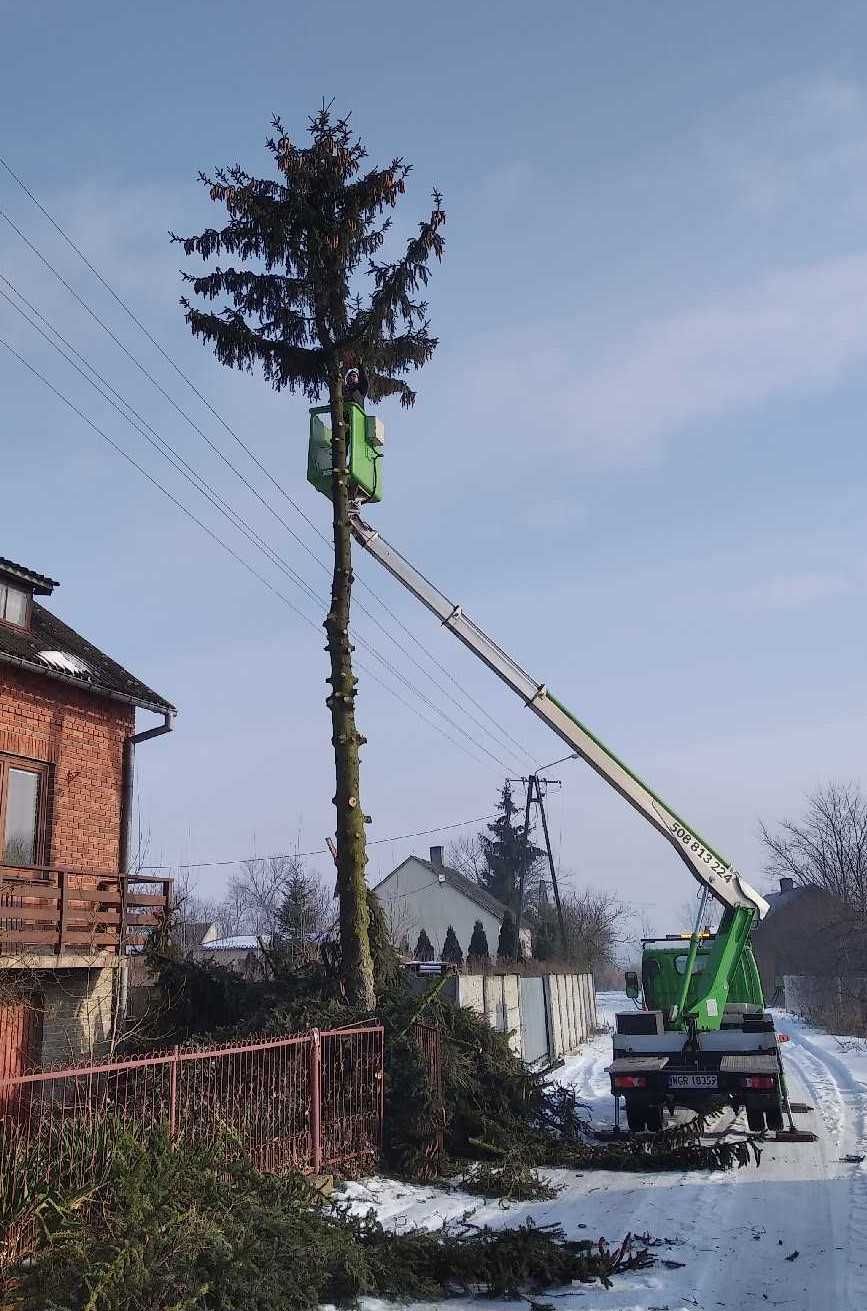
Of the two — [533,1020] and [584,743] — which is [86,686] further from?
[533,1020]

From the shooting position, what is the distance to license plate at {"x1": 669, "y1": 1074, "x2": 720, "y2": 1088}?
12523mm

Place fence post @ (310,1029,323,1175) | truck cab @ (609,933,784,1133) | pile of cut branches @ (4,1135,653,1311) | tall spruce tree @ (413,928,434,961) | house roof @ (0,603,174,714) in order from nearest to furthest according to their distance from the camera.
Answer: pile of cut branches @ (4,1135,653,1311)
fence post @ (310,1029,323,1175)
truck cab @ (609,933,784,1133)
house roof @ (0,603,174,714)
tall spruce tree @ (413,928,434,961)

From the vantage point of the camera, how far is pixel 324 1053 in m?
11.2

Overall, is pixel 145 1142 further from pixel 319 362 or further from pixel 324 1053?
pixel 319 362

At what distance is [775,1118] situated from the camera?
12.8m

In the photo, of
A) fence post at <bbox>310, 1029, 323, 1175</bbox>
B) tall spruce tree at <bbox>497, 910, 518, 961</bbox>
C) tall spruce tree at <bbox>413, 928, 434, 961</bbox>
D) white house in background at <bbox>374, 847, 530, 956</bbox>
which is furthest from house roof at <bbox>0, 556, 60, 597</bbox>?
white house in background at <bbox>374, 847, 530, 956</bbox>

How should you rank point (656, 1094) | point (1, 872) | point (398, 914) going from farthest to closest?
point (398, 914) < point (1, 872) < point (656, 1094)

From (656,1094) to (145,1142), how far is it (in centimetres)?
706

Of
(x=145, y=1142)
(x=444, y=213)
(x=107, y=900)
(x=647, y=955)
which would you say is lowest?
(x=145, y=1142)

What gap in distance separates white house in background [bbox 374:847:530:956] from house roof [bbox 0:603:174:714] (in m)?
38.8

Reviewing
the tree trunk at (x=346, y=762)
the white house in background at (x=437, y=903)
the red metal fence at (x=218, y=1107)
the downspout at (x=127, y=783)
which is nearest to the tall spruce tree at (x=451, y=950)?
the white house in background at (x=437, y=903)

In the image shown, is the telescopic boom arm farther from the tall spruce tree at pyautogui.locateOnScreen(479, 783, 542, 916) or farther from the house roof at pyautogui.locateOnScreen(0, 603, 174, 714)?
the tall spruce tree at pyautogui.locateOnScreen(479, 783, 542, 916)

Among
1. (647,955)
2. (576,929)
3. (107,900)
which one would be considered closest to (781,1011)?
(576,929)

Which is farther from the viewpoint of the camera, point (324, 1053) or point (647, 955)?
point (647, 955)
